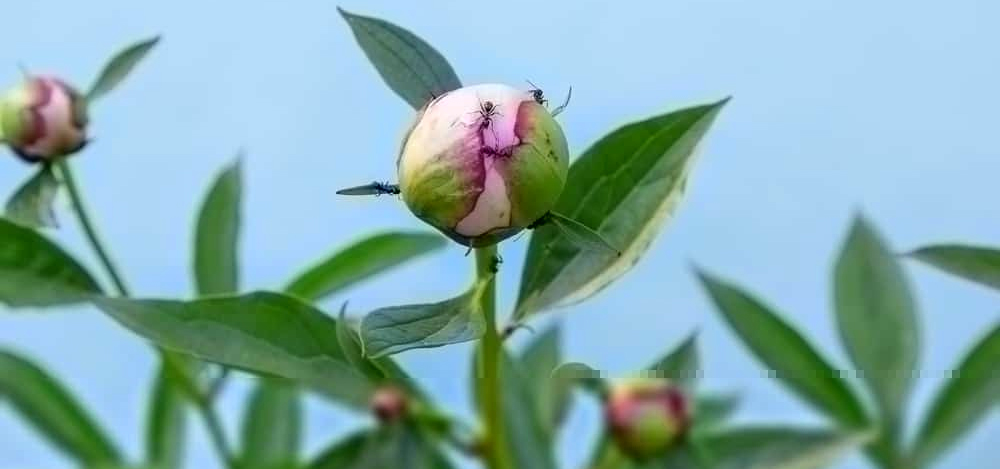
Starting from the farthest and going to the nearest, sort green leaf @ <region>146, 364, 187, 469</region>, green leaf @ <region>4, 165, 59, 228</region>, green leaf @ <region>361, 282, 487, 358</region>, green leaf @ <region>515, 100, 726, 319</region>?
1. green leaf @ <region>146, 364, 187, 469</region>
2. green leaf @ <region>4, 165, 59, 228</region>
3. green leaf @ <region>515, 100, 726, 319</region>
4. green leaf @ <region>361, 282, 487, 358</region>

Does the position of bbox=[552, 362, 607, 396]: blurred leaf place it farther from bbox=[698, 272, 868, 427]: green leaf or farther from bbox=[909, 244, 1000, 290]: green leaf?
bbox=[909, 244, 1000, 290]: green leaf

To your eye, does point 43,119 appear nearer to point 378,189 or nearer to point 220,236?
point 220,236

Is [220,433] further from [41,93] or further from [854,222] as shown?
[854,222]

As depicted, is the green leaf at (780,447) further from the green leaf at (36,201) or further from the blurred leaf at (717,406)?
the green leaf at (36,201)

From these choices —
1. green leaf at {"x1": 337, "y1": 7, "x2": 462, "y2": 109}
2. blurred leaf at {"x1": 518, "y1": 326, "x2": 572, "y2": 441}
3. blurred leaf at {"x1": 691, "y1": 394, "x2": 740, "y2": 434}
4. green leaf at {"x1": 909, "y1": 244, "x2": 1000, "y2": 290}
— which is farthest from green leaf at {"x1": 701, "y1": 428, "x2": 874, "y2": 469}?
green leaf at {"x1": 337, "y1": 7, "x2": 462, "y2": 109}

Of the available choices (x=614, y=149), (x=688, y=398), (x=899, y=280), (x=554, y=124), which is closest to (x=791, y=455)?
(x=688, y=398)
